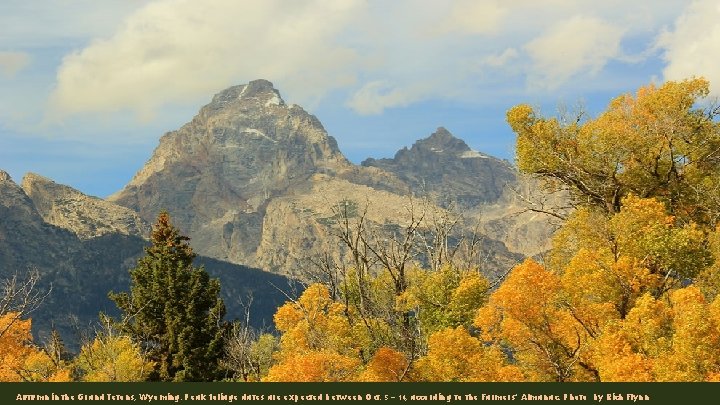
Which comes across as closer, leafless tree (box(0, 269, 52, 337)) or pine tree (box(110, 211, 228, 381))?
leafless tree (box(0, 269, 52, 337))

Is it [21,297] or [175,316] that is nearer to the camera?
[21,297]

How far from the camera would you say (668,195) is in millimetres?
47000

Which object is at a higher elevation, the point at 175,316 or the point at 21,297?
the point at 21,297

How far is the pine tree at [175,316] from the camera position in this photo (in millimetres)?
56250

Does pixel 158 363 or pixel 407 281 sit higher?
pixel 407 281

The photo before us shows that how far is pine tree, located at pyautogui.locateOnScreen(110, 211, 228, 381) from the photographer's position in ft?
185

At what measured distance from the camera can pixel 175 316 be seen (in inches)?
2247

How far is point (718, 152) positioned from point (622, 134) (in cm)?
701

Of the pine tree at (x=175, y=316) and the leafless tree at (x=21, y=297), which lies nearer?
the leafless tree at (x=21, y=297)
